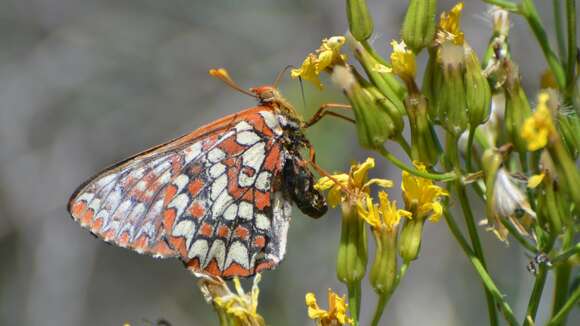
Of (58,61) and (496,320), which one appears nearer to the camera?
(496,320)

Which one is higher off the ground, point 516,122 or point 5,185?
point 5,185

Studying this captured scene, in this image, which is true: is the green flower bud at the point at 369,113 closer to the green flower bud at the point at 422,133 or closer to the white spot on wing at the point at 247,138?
the green flower bud at the point at 422,133

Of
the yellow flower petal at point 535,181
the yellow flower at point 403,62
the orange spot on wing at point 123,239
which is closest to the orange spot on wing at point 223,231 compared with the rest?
the orange spot on wing at point 123,239

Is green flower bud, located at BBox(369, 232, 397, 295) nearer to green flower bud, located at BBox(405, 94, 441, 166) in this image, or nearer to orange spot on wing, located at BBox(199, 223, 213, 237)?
green flower bud, located at BBox(405, 94, 441, 166)

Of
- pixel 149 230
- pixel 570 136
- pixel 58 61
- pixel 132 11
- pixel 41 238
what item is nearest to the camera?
pixel 570 136

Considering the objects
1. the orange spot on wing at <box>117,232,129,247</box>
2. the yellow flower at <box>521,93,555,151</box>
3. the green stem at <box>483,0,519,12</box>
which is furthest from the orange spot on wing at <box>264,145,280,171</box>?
the yellow flower at <box>521,93,555,151</box>

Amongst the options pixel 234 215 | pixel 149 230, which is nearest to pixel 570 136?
pixel 234 215

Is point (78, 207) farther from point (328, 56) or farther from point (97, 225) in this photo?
point (328, 56)

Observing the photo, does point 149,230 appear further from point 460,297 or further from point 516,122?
point 460,297
